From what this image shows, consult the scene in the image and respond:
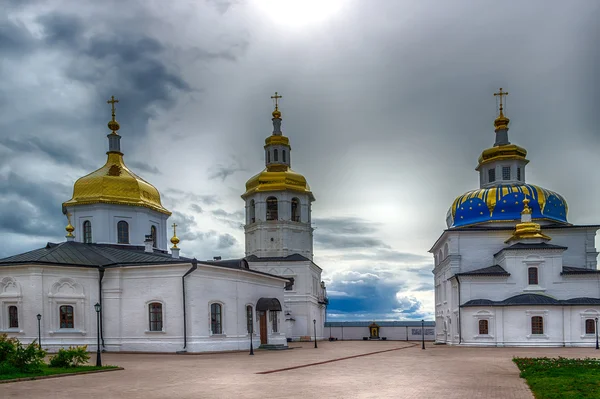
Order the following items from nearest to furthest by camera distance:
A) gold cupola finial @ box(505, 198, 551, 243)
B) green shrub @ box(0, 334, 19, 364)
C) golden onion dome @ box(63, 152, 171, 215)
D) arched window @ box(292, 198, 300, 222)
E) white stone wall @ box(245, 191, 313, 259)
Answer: green shrub @ box(0, 334, 19, 364) < golden onion dome @ box(63, 152, 171, 215) < gold cupola finial @ box(505, 198, 551, 243) < white stone wall @ box(245, 191, 313, 259) < arched window @ box(292, 198, 300, 222)

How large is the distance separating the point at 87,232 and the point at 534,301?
95.9ft

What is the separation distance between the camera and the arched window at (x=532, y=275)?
121 feet

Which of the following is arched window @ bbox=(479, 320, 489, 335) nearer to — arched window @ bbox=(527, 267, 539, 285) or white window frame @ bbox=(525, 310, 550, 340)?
white window frame @ bbox=(525, 310, 550, 340)

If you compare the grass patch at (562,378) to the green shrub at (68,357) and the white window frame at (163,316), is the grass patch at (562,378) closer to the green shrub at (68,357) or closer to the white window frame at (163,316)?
the green shrub at (68,357)

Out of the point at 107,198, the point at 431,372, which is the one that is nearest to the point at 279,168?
the point at 107,198

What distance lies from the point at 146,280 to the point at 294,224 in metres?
20.9

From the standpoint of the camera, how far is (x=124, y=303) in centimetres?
2917

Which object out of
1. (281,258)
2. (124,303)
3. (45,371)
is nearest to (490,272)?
(281,258)

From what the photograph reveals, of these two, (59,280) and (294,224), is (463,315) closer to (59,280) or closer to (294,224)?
(294,224)

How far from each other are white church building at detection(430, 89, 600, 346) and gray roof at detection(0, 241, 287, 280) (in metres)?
16.1

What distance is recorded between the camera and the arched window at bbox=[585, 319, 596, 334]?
34.8 metres

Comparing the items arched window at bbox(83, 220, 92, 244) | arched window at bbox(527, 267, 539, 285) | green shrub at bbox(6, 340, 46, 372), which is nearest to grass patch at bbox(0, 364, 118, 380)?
green shrub at bbox(6, 340, 46, 372)

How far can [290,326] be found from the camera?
4653cm

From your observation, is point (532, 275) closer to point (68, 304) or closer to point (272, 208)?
point (272, 208)
